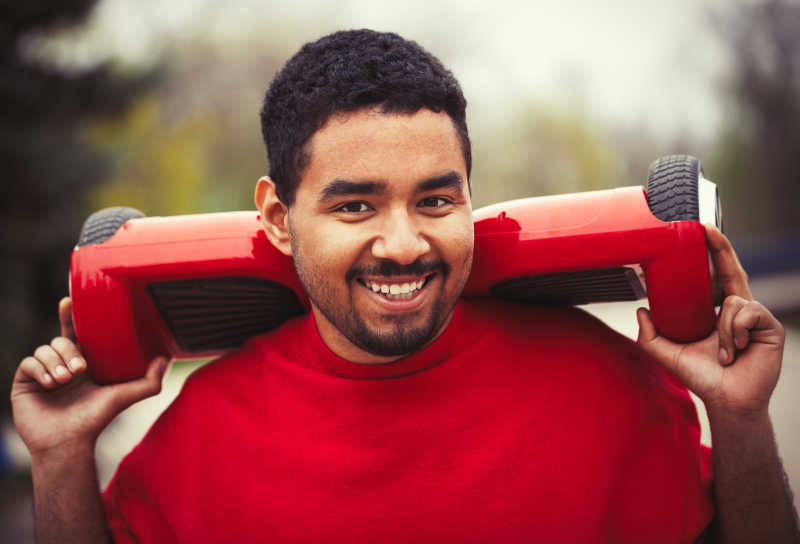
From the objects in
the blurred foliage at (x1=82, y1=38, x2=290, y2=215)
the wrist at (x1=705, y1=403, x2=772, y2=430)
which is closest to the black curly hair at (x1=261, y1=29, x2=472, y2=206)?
the wrist at (x1=705, y1=403, x2=772, y2=430)

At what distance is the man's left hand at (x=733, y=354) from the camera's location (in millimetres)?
1653

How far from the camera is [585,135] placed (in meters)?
25.4

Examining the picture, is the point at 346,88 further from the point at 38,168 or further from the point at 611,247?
the point at 38,168

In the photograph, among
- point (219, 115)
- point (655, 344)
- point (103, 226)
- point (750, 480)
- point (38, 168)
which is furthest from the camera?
point (219, 115)

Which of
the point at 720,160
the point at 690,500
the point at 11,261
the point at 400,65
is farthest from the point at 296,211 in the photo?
the point at 720,160

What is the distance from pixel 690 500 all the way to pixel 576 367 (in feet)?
1.38

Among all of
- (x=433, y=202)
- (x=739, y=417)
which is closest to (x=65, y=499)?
(x=433, y=202)

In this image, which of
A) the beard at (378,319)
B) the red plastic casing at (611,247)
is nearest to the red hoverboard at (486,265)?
the red plastic casing at (611,247)

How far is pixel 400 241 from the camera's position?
5.20ft

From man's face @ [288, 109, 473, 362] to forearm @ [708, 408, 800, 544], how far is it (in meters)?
0.75

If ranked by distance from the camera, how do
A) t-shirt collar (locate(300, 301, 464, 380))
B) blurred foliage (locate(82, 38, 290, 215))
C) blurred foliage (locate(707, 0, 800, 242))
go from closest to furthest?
t-shirt collar (locate(300, 301, 464, 380)) < blurred foliage (locate(82, 38, 290, 215)) < blurred foliage (locate(707, 0, 800, 242))

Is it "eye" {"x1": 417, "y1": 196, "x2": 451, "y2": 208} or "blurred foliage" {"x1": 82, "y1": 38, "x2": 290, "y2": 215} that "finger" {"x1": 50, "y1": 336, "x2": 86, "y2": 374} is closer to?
"eye" {"x1": 417, "y1": 196, "x2": 451, "y2": 208}

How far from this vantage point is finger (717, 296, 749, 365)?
1.68m

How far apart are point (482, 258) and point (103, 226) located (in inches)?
42.0
